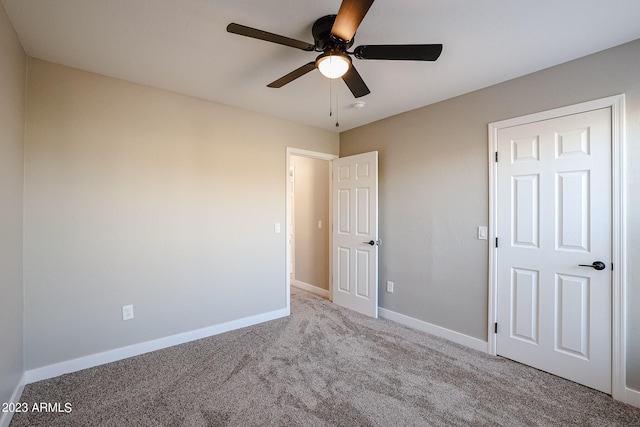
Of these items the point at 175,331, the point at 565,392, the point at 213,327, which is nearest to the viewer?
the point at 565,392

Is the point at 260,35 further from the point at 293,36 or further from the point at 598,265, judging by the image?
the point at 598,265

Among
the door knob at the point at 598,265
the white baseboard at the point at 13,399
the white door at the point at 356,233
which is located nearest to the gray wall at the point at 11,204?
the white baseboard at the point at 13,399

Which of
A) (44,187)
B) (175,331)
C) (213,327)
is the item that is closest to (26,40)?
(44,187)

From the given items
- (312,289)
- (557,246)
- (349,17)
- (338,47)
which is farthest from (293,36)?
(312,289)

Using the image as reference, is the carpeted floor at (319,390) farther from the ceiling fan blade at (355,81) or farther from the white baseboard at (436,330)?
the ceiling fan blade at (355,81)

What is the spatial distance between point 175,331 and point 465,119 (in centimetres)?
355

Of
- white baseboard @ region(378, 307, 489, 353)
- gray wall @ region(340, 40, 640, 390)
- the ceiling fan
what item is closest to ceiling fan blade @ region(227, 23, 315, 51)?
the ceiling fan

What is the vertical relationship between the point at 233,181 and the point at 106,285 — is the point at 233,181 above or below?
above

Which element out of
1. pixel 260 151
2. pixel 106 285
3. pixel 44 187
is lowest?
pixel 106 285

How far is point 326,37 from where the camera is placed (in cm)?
171

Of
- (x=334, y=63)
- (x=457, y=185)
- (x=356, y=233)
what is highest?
(x=334, y=63)

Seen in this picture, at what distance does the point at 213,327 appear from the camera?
10.1 ft

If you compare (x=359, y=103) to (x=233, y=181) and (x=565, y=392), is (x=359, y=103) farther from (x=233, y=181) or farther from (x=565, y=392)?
(x=565, y=392)

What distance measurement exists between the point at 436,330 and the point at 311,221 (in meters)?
2.45
